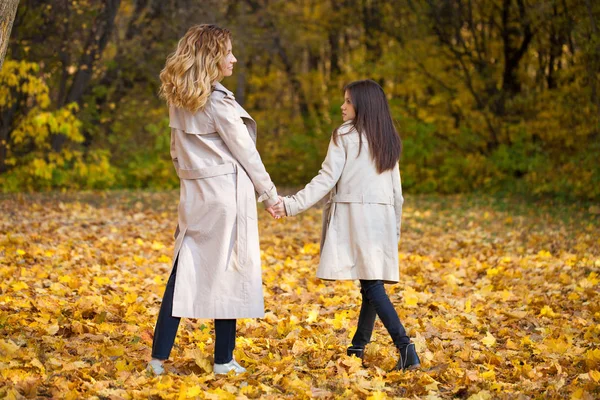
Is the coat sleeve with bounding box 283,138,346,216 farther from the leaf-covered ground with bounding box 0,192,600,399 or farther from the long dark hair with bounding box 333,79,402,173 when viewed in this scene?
the leaf-covered ground with bounding box 0,192,600,399

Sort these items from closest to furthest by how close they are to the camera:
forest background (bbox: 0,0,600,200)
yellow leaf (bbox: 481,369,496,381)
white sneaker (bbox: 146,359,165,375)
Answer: white sneaker (bbox: 146,359,165,375), yellow leaf (bbox: 481,369,496,381), forest background (bbox: 0,0,600,200)

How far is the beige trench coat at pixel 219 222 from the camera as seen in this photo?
165 inches

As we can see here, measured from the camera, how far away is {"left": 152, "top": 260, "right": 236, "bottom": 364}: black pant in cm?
429

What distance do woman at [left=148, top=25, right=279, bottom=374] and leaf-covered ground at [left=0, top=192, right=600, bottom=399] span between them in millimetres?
A: 409

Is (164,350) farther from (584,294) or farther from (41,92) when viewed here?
(41,92)

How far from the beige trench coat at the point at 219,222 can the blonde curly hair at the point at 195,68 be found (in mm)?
84

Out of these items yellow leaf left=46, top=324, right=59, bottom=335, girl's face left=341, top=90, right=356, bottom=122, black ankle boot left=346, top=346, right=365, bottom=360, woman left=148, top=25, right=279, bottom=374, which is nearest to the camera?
woman left=148, top=25, right=279, bottom=374

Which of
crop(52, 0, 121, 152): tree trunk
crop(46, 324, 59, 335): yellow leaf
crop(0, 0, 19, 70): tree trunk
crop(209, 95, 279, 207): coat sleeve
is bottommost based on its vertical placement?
crop(46, 324, 59, 335): yellow leaf

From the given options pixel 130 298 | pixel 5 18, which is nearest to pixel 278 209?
pixel 5 18

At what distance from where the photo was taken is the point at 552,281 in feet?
25.1

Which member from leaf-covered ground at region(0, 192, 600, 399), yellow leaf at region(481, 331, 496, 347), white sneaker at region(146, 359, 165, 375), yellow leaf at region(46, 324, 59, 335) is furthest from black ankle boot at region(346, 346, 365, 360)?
yellow leaf at region(46, 324, 59, 335)

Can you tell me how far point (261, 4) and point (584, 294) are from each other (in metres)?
20.2

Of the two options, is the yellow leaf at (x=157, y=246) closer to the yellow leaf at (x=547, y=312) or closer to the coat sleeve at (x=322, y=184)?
the yellow leaf at (x=547, y=312)

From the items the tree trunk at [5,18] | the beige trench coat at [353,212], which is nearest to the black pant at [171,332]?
the beige trench coat at [353,212]
